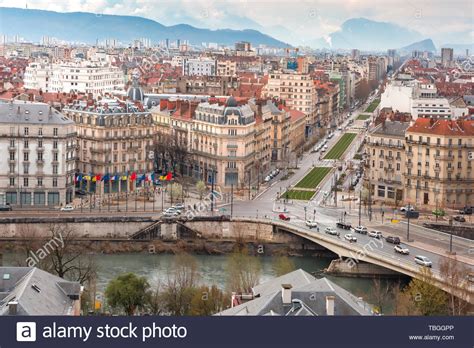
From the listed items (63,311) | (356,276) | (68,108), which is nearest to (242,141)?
(68,108)

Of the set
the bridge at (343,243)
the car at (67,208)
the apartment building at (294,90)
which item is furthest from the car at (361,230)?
the apartment building at (294,90)

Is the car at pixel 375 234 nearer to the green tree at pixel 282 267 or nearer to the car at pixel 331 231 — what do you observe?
the car at pixel 331 231

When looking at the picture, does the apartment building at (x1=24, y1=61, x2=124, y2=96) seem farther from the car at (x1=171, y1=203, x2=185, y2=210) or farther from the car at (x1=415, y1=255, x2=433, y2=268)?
the car at (x1=415, y1=255, x2=433, y2=268)

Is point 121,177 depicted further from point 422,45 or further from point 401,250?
point 422,45

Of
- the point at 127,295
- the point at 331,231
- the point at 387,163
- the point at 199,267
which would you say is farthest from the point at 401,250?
the point at 127,295

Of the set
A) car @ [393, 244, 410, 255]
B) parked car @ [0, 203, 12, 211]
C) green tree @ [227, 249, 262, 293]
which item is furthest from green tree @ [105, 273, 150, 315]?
parked car @ [0, 203, 12, 211]

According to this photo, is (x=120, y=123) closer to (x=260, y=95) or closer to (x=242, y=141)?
(x=242, y=141)
